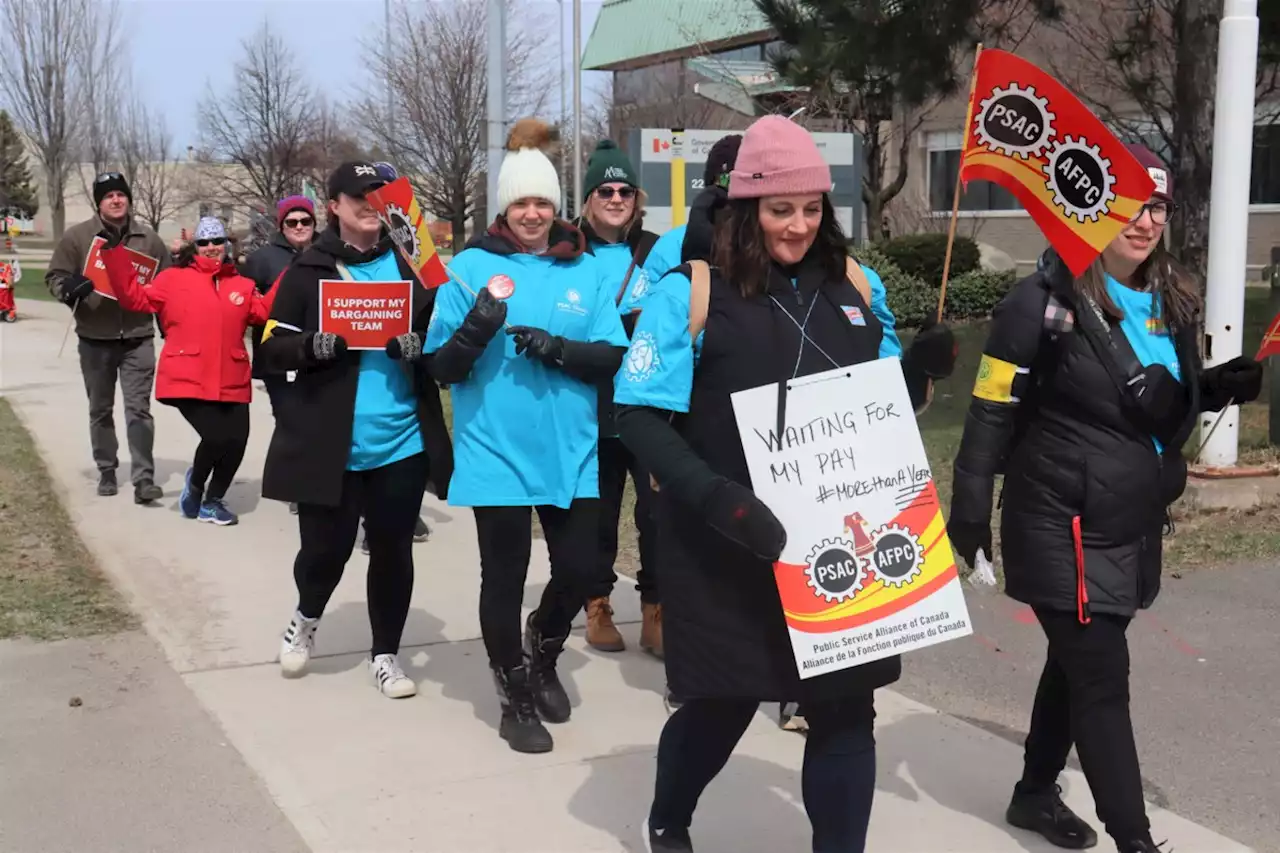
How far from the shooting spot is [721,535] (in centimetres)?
322

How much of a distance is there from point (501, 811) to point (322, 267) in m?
2.20

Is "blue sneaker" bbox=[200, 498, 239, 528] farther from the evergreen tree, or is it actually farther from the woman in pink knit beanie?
the evergreen tree

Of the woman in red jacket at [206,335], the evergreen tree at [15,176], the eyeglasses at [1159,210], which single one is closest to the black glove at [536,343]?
the eyeglasses at [1159,210]

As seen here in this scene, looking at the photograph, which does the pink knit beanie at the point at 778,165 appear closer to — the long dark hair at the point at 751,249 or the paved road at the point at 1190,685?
the long dark hair at the point at 751,249

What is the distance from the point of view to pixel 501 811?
13.6ft

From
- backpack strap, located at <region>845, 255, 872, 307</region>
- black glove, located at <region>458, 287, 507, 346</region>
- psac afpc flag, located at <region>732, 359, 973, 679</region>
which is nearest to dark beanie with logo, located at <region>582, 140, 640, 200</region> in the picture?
black glove, located at <region>458, 287, 507, 346</region>

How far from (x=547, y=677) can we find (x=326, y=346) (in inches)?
56.9

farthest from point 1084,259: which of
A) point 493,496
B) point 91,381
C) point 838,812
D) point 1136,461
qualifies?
point 91,381

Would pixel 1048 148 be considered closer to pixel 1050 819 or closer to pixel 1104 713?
pixel 1104 713

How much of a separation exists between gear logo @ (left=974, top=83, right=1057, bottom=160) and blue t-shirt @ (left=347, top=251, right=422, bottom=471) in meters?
2.38

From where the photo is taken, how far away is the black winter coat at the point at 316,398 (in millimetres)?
5078

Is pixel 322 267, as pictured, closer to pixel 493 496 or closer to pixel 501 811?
pixel 493 496

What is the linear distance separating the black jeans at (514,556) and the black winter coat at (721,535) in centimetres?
142

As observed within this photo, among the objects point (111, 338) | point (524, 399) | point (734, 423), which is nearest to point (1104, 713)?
point (734, 423)
